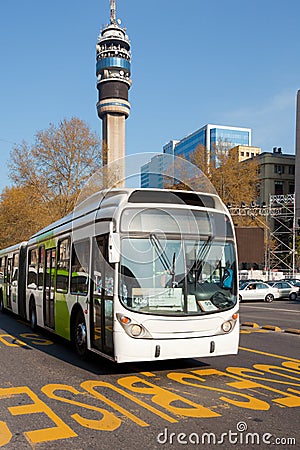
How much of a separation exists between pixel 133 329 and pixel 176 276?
1.07 m

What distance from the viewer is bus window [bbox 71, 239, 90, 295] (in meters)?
9.34

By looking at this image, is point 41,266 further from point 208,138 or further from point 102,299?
point 208,138

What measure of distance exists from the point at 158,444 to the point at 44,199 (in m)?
42.1

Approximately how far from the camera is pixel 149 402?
21.6ft

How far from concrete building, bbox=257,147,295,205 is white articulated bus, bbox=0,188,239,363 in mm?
82996

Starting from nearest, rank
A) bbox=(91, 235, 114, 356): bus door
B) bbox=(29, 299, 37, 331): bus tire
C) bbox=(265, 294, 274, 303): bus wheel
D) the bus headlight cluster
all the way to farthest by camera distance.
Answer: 1. the bus headlight cluster
2. bbox=(91, 235, 114, 356): bus door
3. bbox=(29, 299, 37, 331): bus tire
4. bbox=(265, 294, 274, 303): bus wheel

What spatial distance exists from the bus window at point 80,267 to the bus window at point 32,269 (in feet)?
14.1

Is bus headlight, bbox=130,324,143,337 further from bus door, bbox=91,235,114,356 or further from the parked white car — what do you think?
the parked white car

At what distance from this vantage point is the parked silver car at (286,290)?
34906 millimetres

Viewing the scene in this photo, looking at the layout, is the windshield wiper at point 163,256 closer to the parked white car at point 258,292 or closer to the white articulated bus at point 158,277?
the white articulated bus at point 158,277

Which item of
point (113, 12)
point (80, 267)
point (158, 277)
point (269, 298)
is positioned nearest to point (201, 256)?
point (158, 277)

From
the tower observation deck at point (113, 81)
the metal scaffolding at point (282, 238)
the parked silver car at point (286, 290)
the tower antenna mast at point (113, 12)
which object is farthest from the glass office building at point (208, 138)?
the parked silver car at point (286, 290)

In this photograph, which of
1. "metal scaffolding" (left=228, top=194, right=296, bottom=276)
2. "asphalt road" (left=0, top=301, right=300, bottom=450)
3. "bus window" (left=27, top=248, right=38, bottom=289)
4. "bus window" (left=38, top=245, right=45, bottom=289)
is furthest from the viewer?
"metal scaffolding" (left=228, top=194, right=296, bottom=276)

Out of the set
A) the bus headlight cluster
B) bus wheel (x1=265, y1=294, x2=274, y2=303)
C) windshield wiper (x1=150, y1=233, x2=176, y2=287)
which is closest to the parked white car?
bus wheel (x1=265, y1=294, x2=274, y2=303)
